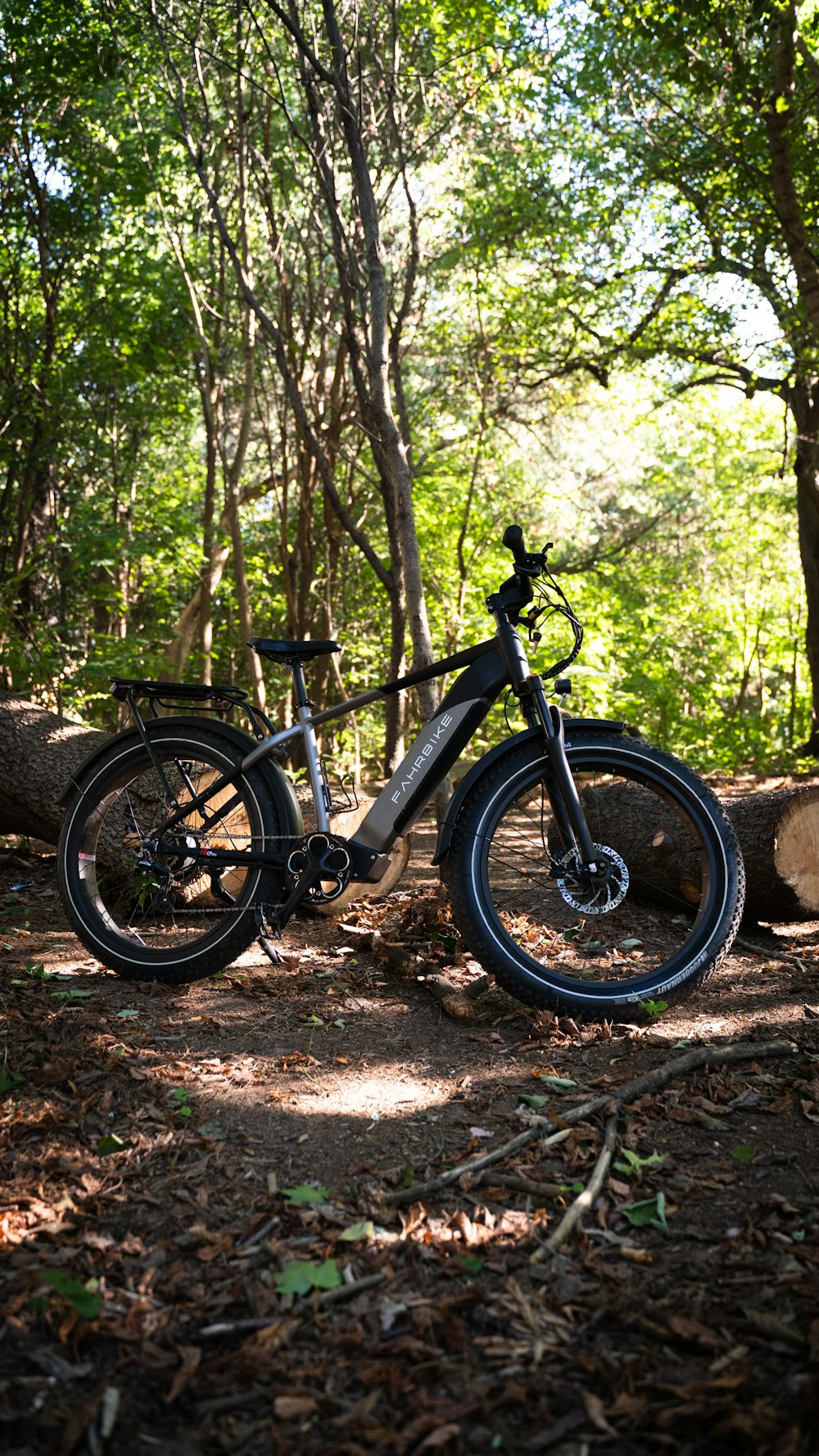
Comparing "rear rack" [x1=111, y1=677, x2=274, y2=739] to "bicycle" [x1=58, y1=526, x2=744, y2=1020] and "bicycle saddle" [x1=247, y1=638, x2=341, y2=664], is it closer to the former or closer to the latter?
"bicycle" [x1=58, y1=526, x2=744, y2=1020]

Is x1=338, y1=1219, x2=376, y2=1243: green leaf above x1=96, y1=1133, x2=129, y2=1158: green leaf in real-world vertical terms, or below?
below

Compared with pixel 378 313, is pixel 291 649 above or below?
below

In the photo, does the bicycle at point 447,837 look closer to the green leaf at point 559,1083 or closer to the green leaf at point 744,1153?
the green leaf at point 559,1083

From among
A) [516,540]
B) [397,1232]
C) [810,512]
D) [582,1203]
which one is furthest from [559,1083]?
[810,512]

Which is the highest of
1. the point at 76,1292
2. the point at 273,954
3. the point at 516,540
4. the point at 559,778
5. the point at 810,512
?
the point at 810,512

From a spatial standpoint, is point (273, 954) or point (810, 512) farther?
point (810, 512)

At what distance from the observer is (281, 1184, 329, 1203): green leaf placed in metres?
2.02

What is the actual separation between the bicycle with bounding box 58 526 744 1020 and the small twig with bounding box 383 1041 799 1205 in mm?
330

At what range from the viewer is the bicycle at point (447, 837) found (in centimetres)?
300

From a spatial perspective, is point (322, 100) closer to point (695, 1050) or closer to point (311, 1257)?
point (695, 1050)

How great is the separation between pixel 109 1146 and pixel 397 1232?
71 cm

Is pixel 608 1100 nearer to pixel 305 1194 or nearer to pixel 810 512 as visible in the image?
pixel 305 1194

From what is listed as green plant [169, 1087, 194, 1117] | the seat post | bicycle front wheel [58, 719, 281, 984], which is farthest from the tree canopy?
green plant [169, 1087, 194, 1117]

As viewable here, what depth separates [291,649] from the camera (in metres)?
3.31
